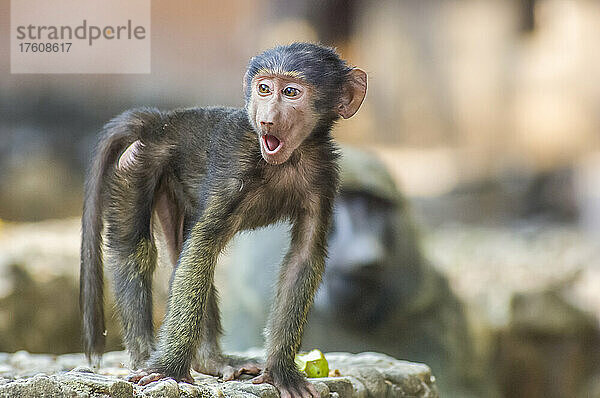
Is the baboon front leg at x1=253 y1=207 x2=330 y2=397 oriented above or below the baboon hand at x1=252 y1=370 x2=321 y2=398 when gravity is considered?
above

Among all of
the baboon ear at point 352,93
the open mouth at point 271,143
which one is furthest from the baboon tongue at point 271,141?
the baboon ear at point 352,93

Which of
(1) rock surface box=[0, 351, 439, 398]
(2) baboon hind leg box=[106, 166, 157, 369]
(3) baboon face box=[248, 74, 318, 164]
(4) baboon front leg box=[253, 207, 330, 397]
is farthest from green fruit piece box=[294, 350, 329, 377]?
(3) baboon face box=[248, 74, 318, 164]

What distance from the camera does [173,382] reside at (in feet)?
7.93

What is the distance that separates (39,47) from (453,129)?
5.53 meters

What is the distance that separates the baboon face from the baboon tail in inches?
23.4

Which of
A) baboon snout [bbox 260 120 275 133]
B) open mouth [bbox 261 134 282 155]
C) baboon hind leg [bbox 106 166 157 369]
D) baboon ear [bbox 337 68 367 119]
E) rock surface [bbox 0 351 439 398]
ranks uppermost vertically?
baboon ear [bbox 337 68 367 119]

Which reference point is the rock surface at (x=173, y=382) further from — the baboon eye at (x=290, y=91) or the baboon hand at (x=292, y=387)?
the baboon eye at (x=290, y=91)

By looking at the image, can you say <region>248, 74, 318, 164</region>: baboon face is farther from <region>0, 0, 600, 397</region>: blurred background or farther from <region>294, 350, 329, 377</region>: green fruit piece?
<region>0, 0, 600, 397</region>: blurred background

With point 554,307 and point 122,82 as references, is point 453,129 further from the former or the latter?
point 122,82

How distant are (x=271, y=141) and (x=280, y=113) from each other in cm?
9

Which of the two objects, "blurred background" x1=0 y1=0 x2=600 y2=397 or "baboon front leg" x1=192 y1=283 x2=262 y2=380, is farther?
"blurred background" x1=0 y1=0 x2=600 y2=397

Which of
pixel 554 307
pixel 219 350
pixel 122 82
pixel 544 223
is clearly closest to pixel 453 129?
pixel 544 223

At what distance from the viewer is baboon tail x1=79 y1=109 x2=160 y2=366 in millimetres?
3102

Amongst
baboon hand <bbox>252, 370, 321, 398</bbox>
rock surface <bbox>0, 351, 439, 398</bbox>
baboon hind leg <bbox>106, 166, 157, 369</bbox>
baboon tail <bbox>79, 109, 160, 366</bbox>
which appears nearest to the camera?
rock surface <bbox>0, 351, 439, 398</bbox>
